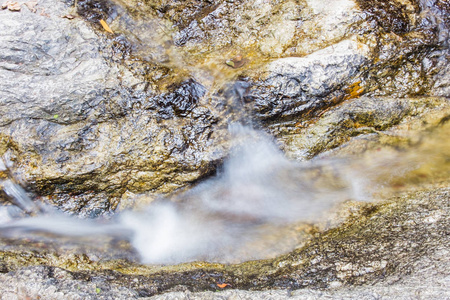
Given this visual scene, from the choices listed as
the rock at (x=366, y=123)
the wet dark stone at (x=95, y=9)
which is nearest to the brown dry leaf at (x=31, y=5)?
the wet dark stone at (x=95, y=9)

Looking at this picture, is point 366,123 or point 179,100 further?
point 366,123

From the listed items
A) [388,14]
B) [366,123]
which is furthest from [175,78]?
[388,14]

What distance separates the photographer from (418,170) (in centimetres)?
441

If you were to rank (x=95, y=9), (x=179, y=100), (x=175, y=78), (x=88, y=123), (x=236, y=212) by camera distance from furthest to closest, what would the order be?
(x=95, y=9), (x=175, y=78), (x=179, y=100), (x=236, y=212), (x=88, y=123)

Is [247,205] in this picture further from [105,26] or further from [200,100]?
[105,26]

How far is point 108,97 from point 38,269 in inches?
95.6

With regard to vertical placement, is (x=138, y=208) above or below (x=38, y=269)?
above

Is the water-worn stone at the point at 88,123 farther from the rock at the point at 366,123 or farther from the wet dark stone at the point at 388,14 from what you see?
the wet dark stone at the point at 388,14

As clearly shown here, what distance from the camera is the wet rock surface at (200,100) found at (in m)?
3.93

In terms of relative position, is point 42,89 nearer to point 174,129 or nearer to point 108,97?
point 108,97

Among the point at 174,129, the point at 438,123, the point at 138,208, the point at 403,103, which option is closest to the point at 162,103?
the point at 174,129

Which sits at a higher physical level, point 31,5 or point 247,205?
point 31,5

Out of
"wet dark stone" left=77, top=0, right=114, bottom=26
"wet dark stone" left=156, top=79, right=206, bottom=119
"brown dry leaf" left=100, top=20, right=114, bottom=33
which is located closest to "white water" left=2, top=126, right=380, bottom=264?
"wet dark stone" left=156, top=79, right=206, bottom=119

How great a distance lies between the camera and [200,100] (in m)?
4.65
